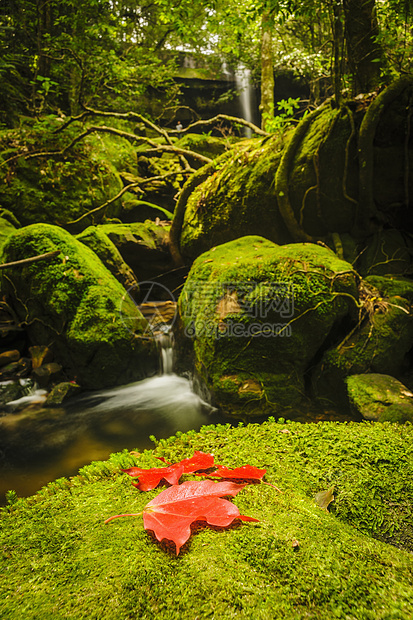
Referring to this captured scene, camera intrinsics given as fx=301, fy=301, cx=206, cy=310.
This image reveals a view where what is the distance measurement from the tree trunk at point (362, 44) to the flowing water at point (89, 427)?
5969mm

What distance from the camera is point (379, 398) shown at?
122 inches

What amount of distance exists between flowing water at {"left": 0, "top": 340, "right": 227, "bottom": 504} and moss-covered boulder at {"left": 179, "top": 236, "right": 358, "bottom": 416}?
0.65 meters

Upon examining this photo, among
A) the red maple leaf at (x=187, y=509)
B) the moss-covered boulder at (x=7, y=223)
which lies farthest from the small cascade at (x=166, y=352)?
the red maple leaf at (x=187, y=509)

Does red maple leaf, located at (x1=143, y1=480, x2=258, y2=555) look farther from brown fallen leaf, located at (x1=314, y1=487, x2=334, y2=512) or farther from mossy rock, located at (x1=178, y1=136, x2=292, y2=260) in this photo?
mossy rock, located at (x1=178, y1=136, x2=292, y2=260)

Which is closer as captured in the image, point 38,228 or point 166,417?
point 166,417

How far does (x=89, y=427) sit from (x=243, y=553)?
406cm

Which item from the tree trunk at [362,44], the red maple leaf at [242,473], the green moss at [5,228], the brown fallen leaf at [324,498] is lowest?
the brown fallen leaf at [324,498]

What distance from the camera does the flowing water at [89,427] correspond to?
11.5ft

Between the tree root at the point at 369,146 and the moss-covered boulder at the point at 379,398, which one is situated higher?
the tree root at the point at 369,146

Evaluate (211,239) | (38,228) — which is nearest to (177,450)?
(38,228)

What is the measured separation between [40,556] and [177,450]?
87 cm

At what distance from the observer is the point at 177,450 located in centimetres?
174

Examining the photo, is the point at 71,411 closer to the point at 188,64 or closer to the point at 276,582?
the point at 276,582

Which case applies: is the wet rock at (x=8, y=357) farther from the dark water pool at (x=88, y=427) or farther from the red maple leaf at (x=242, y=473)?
the red maple leaf at (x=242, y=473)
